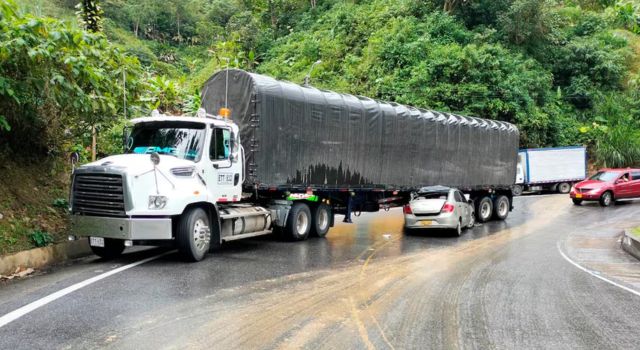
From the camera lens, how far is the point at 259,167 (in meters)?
11.7

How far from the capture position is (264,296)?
7156mm

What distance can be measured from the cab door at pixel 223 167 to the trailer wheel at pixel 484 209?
11.2 m

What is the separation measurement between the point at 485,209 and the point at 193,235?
44.1 feet

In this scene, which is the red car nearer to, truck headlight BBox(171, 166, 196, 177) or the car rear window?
the car rear window

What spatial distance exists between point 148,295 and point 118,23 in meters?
54.0

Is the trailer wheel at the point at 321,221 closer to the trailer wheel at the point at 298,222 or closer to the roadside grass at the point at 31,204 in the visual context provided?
the trailer wheel at the point at 298,222

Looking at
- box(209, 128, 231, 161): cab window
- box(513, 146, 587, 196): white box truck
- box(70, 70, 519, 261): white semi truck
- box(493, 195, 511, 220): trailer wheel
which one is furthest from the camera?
box(513, 146, 587, 196): white box truck

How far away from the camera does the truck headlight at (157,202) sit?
29.4ft

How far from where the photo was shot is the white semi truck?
902cm

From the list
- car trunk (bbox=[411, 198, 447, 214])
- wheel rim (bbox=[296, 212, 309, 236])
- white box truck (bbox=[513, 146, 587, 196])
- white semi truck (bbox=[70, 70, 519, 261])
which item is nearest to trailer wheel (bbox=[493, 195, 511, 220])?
white semi truck (bbox=[70, 70, 519, 261])

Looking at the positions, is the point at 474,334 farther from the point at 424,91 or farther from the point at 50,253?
the point at 424,91

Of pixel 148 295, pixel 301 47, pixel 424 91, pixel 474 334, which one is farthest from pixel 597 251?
pixel 301 47

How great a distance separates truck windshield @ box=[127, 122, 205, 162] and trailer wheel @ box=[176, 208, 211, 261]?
1143 mm

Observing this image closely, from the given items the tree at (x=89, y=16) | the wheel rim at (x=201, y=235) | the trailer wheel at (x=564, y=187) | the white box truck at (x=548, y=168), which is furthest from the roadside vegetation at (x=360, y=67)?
the trailer wheel at (x=564, y=187)
